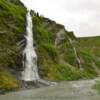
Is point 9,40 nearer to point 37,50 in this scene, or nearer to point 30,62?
point 30,62

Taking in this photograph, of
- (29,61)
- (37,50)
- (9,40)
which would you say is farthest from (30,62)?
(37,50)

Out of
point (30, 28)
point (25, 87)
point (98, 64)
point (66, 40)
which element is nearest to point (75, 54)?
point (66, 40)

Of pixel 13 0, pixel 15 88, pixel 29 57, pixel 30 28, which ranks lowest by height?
pixel 15 88

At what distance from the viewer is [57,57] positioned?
4995 inches

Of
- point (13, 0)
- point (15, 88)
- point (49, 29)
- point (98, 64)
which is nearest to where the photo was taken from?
point (15, 88)

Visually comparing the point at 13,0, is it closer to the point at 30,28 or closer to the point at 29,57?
the point at 30,28

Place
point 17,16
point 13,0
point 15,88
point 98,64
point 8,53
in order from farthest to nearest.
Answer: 1. point 98,64
2. point 13,0
3. point 17,16
4. point 8,53
5. point 15,88

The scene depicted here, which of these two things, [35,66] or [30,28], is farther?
[30,28]

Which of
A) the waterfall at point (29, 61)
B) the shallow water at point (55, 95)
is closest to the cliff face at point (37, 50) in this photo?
the waterfall at point (29, 61)

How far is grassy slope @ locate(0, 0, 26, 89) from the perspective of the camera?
285ft

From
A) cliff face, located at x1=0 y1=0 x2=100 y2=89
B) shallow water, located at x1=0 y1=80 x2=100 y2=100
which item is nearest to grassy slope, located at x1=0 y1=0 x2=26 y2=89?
cliff face, located at x1=0 y1=0 x2=100 y2=89

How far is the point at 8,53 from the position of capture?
316 feet

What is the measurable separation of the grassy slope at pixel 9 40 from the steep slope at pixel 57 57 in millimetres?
7596

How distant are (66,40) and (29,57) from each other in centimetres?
5451
